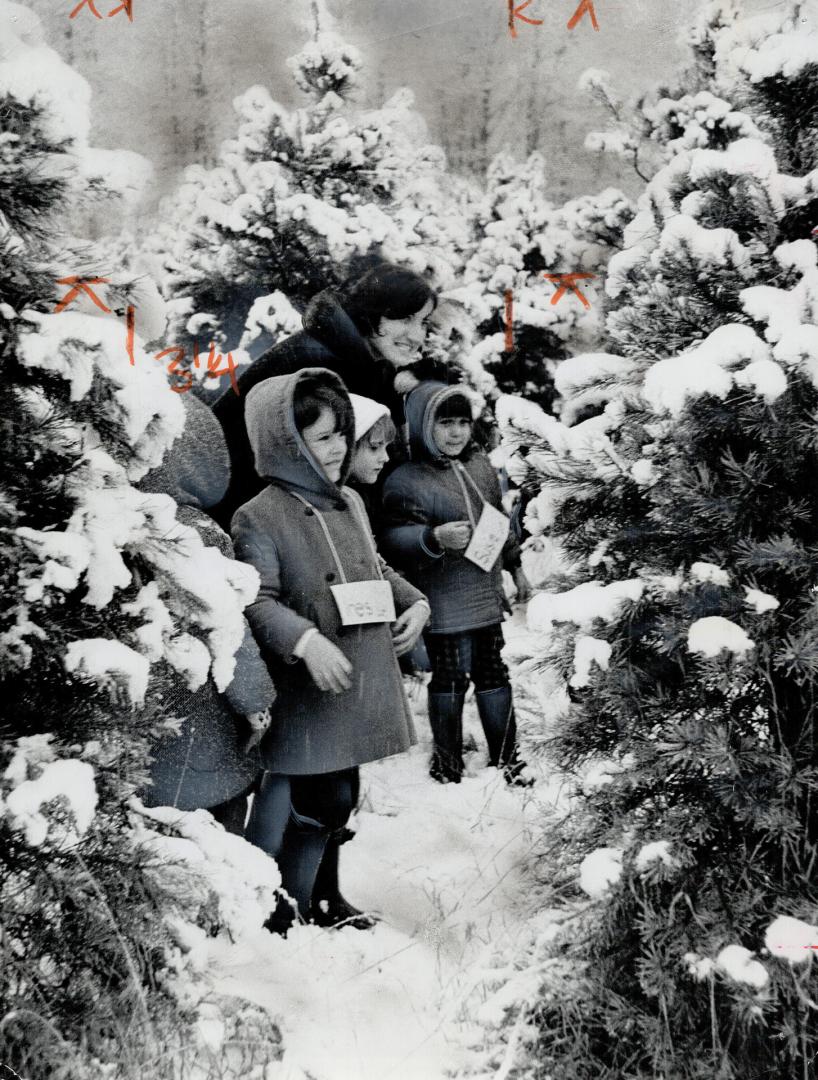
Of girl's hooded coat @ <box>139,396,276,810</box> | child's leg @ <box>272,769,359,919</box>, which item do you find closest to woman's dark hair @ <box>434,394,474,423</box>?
girl's hooded coat @ <box>139,396,276,810</box>

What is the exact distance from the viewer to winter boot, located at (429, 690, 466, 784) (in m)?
4.18

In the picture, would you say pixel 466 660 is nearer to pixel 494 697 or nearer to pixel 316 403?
pixel 494 697

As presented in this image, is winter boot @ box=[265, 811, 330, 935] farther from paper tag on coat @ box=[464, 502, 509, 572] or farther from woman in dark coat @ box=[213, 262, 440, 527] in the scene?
paper tag on coat @ box=[464, 502, 509, 572]

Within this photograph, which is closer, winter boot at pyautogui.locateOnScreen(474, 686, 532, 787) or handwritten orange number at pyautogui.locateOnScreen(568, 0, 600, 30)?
handwritten orange number at pyautogui.locateOnScreen(568, 0, 600, 30)

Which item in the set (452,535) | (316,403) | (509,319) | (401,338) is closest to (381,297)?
(401,338)

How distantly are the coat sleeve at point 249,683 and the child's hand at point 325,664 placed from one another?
0.17m

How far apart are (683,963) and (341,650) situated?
137cm

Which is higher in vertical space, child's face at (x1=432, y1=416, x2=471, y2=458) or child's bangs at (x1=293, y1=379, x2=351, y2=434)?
child's bangs at (x1=293, y1=379, x2=351, y2=434)

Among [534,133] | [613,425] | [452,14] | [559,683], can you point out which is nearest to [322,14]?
[452,14]

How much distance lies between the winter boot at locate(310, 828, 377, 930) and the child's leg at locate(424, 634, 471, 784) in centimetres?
113

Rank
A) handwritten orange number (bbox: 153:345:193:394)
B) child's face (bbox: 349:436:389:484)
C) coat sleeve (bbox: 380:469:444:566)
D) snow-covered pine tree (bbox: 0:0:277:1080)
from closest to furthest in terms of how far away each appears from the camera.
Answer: snow-covered pine tree (bbox: 0:0:277:1080) → handwritten orange number (bbox: 153:345:193:394) → child's face (bbox: 349:436:389:484) → coat sleeve (bbox: 380:469:444:566)

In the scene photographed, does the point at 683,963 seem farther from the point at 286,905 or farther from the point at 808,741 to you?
the point at 286,905

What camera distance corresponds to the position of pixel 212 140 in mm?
3029

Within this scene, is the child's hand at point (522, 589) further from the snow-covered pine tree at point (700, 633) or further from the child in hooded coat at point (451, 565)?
the snow-covered pine tree at point (700, 633)
